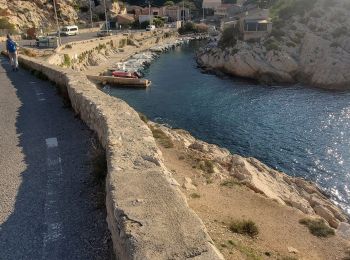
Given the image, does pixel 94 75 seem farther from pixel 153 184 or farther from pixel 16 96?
pixel 153 184

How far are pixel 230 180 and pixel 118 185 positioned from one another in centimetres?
800

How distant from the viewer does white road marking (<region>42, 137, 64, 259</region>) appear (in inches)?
277

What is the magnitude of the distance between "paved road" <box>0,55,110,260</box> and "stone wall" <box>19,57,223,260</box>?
0.79 m

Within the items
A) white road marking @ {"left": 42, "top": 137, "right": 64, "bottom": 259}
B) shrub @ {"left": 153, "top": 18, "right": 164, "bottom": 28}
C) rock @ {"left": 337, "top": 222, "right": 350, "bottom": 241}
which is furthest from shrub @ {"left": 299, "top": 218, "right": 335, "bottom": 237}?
shrub @ {"left": 153, "top": 18, "right": 164, "bottom": 28}

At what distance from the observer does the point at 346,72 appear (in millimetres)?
48625

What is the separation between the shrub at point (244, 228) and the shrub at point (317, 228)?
3119 mm

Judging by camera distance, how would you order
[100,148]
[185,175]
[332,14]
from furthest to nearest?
[332,14]
[185,175]
[100,148]

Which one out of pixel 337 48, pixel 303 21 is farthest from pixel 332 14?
pixel 337 48

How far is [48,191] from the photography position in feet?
29.3

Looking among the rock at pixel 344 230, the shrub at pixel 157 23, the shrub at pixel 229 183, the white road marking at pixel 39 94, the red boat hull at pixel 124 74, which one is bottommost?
the red boat hull at pixel 124 74

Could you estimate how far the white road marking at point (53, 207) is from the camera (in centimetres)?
704

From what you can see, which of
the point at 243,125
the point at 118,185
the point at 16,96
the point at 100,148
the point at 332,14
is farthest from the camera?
the point at 332,14

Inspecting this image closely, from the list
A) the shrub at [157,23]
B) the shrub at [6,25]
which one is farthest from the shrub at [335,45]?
the shrub at [157,23]

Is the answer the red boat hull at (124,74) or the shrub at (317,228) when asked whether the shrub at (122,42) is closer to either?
the red boat hull at (124,74)
